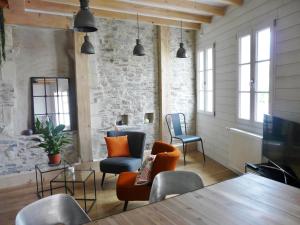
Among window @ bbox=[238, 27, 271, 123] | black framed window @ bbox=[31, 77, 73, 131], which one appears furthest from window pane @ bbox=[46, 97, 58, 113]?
window @ bbox=[238, 27, 271, 123]

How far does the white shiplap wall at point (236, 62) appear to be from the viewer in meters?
3.06

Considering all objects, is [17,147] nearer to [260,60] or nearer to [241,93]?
[241,93]

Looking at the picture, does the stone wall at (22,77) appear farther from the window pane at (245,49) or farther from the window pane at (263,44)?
the window pane at (263,44)

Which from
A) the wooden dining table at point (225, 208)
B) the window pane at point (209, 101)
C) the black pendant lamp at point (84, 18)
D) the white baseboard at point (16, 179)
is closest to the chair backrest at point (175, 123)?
the window pane at point (209, 101)

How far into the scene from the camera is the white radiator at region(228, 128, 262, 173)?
3.49 metres

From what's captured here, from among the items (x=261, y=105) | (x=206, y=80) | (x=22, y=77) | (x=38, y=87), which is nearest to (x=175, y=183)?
(x=261, y=105)

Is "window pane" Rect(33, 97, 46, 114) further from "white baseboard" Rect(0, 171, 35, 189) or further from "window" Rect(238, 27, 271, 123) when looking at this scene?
"window" Rect(238, 27, 271, 123)

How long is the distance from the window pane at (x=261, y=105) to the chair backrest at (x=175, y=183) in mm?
2138

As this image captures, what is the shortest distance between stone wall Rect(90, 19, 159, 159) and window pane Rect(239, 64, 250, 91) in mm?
1832

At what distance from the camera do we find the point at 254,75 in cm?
374

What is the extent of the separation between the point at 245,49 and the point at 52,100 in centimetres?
343

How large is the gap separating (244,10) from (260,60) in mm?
886

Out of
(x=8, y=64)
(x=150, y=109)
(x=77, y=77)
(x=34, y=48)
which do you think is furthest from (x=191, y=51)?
(x=8, y=64)

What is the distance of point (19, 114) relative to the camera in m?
4.26
